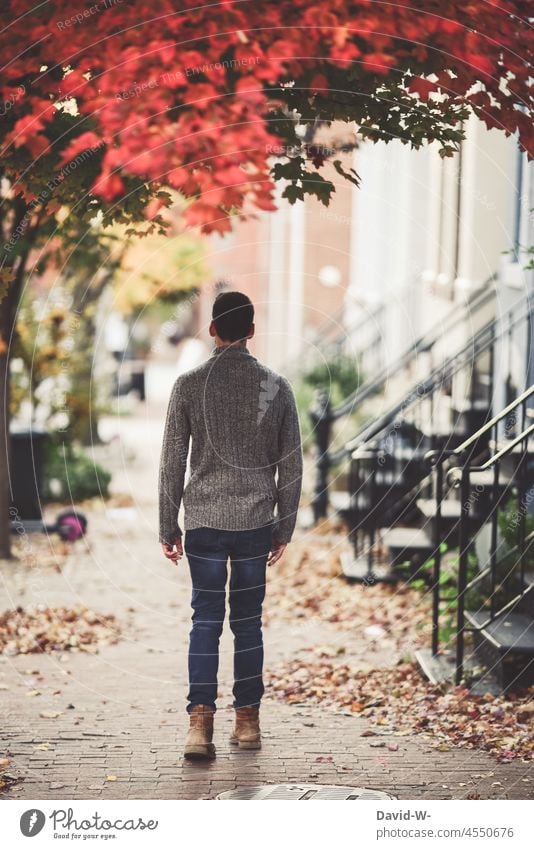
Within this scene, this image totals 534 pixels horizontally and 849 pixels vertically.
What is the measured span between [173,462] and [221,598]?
69 cm

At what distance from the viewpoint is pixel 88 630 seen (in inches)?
348

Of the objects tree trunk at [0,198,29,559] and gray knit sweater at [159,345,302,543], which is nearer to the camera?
gray knit sweater at [159,345,302,543]

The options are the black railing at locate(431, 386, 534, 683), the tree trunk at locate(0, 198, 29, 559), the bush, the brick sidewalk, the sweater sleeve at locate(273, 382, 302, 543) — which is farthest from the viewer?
the bush

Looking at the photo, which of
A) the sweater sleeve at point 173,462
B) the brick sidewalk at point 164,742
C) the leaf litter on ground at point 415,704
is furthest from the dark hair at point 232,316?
the leaf litter on ground at point 415,704

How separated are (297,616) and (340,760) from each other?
3532mm

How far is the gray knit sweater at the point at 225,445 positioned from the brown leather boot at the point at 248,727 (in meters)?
0.98

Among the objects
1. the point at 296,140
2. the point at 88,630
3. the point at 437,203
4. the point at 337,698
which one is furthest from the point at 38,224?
the point at 437,203

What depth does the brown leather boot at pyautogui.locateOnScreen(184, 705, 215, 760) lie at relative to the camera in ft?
19.1

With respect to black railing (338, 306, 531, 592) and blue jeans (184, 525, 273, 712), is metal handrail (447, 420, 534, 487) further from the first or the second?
black railing (338, 306, 531, 592)

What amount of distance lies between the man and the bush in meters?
8.86

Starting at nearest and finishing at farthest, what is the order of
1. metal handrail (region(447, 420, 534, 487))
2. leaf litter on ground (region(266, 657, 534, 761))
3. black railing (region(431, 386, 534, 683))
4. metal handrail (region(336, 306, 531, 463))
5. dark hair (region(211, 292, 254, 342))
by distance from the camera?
dark hair (region(211, 292, 254, 342))
leaf litter on ground (region(266, 657, 534, 761))
metal handrail (region(447, 420, 534, 487))
black railing (region(431, 386, 534, 683))
metal handrail (region(336, 306, 531, 463))

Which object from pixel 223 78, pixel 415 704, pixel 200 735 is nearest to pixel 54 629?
pixel 415 704

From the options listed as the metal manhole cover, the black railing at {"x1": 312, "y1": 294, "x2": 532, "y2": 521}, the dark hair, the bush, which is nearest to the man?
the dark hair

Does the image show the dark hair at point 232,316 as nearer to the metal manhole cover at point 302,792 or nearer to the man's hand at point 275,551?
the man's hand at point 275,551
